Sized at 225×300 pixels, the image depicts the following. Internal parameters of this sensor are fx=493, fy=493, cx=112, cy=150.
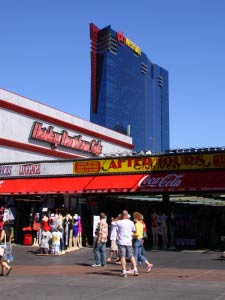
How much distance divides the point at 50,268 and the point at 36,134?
22.5m

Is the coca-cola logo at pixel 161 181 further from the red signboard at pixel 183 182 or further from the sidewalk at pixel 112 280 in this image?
the sidewalk at pixel 112 280

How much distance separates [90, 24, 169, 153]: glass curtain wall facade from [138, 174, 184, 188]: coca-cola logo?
120 m

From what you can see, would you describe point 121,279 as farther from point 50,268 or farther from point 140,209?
point 140,209

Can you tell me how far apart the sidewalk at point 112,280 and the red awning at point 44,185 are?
7.39 meters

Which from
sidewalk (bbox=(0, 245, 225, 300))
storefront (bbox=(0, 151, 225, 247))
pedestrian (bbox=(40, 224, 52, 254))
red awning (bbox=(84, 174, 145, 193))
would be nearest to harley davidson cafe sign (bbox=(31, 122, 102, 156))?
storefront (bbox=(0, 151, 225, 247))

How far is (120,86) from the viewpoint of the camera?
162375 mm

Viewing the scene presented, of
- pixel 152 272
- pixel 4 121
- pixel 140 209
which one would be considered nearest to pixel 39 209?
pixel 140 209

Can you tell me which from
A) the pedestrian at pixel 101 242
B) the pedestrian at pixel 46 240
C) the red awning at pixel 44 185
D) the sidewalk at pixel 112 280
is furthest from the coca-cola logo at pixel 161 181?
the pedestrian at pixel 101 242

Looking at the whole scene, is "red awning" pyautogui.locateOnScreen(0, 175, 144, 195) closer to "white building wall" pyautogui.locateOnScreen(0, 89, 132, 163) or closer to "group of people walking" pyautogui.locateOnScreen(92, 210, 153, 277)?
"white building wall" pyautogui.locateOnScreen(0, 89, 132, 163)

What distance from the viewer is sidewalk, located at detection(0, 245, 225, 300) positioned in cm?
1025

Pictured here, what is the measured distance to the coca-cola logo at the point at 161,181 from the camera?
23.3 m

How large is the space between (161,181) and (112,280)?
11656 mm

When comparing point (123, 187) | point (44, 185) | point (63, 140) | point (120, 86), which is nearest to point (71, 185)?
point (44, 185)

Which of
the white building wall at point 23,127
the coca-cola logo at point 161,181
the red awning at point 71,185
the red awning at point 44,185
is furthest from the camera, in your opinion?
the white building wall at point 23,127
